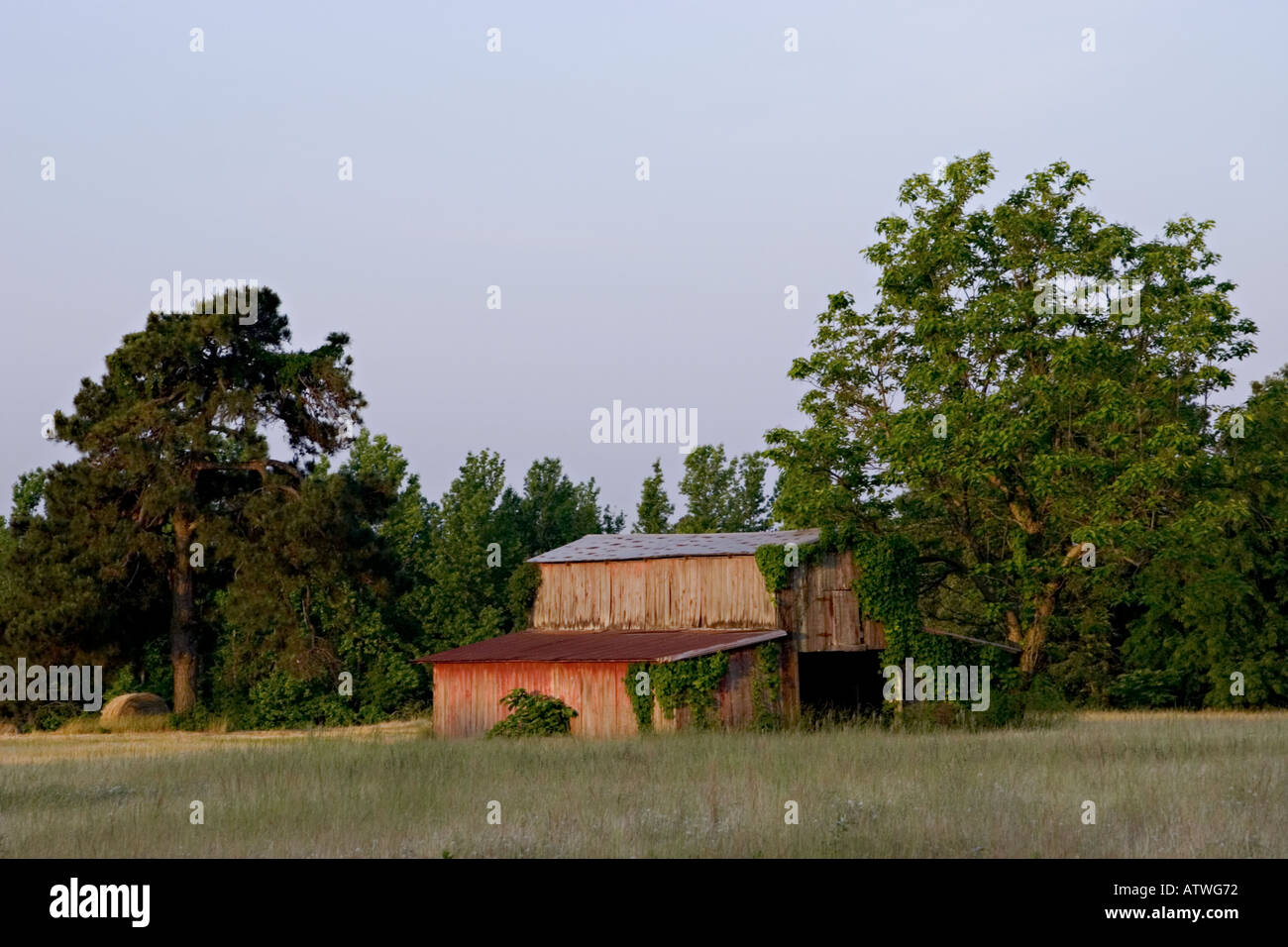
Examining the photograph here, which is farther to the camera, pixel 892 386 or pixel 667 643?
pixel 892 386

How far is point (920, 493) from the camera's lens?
48312 mm

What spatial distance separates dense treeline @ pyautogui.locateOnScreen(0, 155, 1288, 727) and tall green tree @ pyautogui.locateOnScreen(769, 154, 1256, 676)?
11 centimetres

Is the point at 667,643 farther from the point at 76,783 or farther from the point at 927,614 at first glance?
the point at 927,614

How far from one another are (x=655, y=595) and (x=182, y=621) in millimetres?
19750

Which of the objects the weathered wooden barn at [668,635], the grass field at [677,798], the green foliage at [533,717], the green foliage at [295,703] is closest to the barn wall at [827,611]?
the weathered wooden barn at [668,635]

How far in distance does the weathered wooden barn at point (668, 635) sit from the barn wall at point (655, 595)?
0.04 m

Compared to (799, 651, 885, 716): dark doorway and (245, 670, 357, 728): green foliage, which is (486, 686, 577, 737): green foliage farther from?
(245, 670, 357, 728): green foliage

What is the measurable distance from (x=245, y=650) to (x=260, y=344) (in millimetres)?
11883

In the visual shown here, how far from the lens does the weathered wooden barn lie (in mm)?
37688

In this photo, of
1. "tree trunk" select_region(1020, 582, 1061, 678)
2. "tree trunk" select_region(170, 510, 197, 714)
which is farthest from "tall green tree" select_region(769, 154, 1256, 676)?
"tree trunk" select_region(170, 510, 197, 714)

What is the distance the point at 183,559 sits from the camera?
51844 millimetres

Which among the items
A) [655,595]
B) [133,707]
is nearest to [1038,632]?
[655,595]

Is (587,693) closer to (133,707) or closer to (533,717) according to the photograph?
(533,717)
